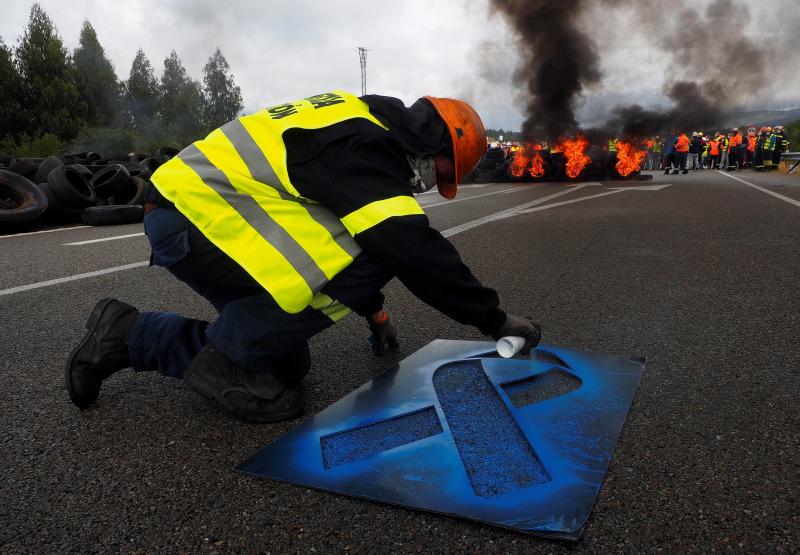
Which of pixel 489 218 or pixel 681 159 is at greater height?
pixel 489 218

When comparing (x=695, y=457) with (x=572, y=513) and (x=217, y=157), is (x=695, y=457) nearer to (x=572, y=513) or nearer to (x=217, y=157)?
(x=572, y=513)

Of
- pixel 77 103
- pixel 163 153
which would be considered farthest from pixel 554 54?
pixel 77 103

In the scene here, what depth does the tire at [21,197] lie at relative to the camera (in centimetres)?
774

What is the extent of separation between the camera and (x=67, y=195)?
845 cm

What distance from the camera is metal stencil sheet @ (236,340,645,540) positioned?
5.03ft

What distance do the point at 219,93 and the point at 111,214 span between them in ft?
235

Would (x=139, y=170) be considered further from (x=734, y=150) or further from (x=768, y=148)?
(x=734, y=150)

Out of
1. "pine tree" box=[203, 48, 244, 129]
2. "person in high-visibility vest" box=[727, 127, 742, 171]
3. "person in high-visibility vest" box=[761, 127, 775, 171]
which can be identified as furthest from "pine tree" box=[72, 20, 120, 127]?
"person in high-visibility vest" box=[761, 127, 775, 171]

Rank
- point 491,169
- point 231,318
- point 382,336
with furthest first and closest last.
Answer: point 491,169 → point 382,336 → point 231,318

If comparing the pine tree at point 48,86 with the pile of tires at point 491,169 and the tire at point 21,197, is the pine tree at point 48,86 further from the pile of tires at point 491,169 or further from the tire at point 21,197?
the tire at point 21,197

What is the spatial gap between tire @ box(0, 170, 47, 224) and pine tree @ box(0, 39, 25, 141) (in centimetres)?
3250

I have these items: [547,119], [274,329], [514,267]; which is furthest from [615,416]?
[547,119]

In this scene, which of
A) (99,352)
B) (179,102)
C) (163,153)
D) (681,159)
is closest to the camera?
(99,352)

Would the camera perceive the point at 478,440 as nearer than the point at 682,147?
Yes
